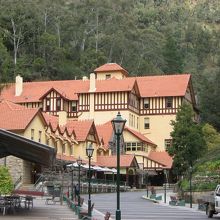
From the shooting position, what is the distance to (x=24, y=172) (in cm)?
5584

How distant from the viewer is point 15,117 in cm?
5994

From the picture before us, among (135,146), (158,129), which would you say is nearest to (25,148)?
(135,146)

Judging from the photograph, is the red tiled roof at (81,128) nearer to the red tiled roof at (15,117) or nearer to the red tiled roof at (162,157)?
the red tiled roof at (15,117)

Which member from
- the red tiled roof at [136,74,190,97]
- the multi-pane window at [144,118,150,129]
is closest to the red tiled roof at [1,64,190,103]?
the red tiled roof at [136,74,190,97]

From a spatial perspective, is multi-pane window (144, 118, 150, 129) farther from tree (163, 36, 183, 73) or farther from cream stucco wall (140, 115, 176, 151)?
tree (163, 36, 183, 73)

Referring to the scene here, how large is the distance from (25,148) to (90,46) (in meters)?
87.8

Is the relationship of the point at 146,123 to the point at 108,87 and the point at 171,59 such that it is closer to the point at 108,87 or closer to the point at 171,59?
the point at 108,87

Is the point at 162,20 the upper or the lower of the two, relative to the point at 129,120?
upper

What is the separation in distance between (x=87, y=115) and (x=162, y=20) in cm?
8112

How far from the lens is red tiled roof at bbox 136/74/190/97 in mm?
87688

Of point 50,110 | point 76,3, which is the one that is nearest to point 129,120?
point 50,110

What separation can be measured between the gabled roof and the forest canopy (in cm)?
2800

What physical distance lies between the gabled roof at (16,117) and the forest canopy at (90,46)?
91.9 ft

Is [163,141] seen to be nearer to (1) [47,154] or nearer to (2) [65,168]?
(2) [65,168]
